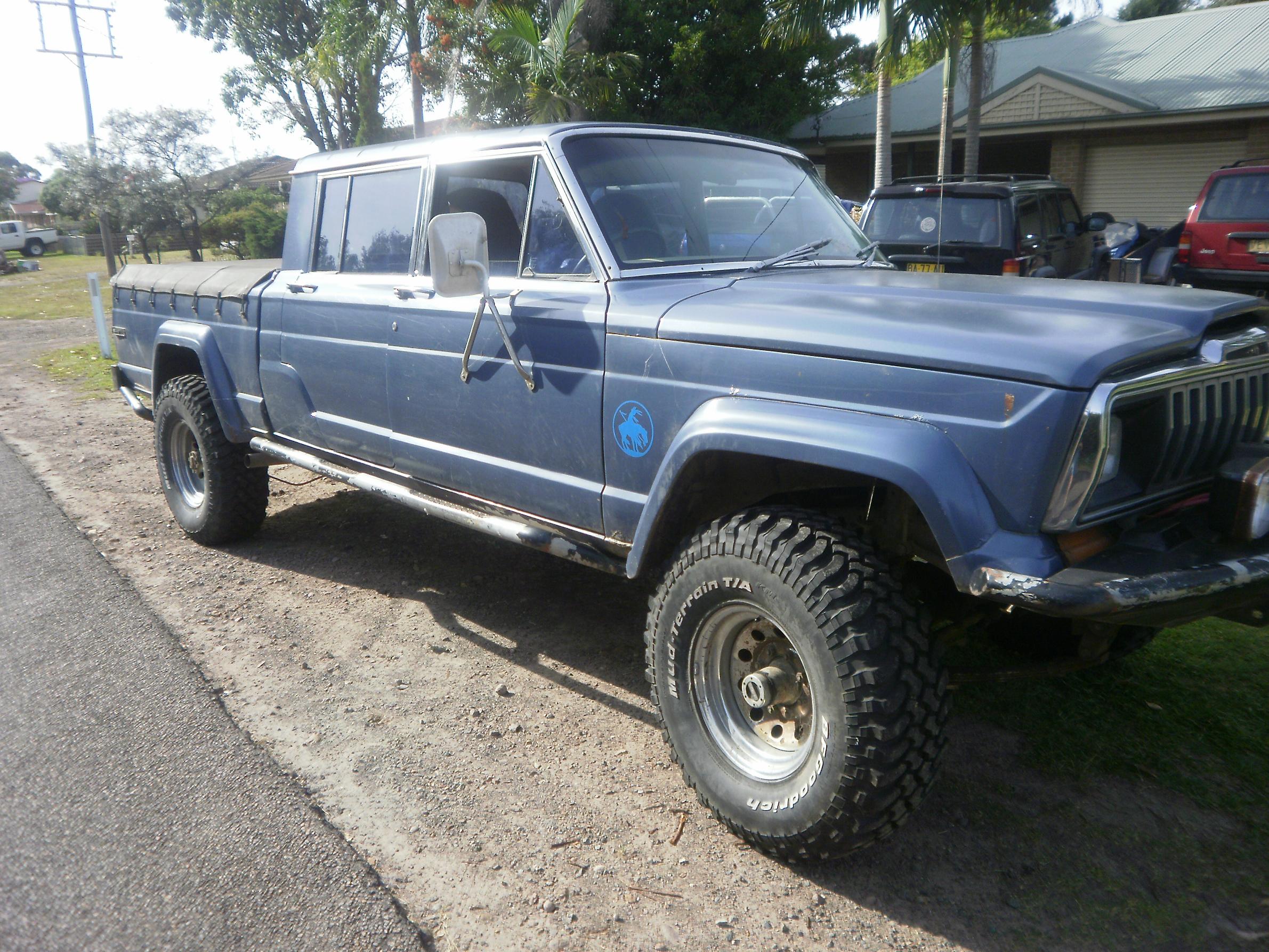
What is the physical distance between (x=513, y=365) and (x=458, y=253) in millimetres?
444

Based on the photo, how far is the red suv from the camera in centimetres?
1030

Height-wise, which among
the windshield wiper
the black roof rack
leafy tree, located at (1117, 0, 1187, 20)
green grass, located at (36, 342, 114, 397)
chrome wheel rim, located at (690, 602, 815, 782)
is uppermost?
leafy tree, located at (1117, 0, 1187, 20)

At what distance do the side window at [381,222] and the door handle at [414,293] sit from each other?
0.54 feet

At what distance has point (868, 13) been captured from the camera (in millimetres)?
12938

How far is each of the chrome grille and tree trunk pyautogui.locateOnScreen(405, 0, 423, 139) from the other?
50.0 ft

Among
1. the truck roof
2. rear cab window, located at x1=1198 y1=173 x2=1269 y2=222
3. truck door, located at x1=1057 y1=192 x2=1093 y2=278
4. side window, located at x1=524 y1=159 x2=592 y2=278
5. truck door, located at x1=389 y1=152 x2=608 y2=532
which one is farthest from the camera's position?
rear cab window, located at x1=1198 y1=173 x2=1269 y2=222

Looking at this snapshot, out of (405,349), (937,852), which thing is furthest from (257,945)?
(405,349)

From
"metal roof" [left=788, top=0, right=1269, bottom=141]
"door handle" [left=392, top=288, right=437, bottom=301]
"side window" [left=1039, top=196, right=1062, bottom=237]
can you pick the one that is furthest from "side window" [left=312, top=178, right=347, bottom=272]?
"metal roof" [left=788, top=0, right=1269, bottom=141]

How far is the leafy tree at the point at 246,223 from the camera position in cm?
2422

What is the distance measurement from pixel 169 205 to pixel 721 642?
24.0 metres

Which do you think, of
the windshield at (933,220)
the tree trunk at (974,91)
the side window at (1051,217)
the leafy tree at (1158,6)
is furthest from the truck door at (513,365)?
the leafy tree at (1158,6)

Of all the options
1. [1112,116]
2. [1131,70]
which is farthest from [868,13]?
[1131,70]

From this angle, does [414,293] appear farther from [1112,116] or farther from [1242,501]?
[1112,116]

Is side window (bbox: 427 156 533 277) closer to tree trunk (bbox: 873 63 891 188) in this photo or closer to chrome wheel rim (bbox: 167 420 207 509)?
chrome wheel rim (bbox: 167 420 207 509)
